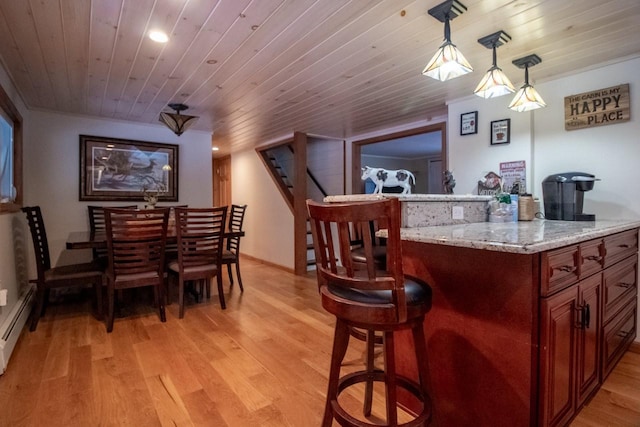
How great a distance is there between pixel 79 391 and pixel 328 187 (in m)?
4.15

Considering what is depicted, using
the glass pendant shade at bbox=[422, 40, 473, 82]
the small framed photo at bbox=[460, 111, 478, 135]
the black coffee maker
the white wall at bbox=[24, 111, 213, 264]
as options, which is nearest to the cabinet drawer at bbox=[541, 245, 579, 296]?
the glass pendant shade at bbox=[422, 40, 473, 82]

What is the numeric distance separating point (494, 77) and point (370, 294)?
5.10 feet

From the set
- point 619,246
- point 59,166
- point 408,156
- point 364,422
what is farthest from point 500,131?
point 59,166

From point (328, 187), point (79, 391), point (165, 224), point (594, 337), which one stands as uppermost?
point (328, 187)

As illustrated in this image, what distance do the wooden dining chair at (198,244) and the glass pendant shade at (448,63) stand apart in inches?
82.1

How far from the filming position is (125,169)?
4078mm

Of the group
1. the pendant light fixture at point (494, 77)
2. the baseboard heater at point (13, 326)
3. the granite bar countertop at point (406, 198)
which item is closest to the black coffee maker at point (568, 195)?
the granite bar countertop at point (406, 198)

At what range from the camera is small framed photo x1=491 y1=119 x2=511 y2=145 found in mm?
2820

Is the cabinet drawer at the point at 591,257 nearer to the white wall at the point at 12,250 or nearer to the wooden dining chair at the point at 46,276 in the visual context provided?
the wooden dining chair at the point at 46,276

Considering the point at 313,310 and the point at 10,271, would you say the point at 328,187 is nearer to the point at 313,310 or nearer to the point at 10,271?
the point at 313,310

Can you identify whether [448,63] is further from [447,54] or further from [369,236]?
[369,236]

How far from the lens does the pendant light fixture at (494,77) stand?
6.22 feet

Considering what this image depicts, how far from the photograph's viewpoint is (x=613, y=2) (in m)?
1.63

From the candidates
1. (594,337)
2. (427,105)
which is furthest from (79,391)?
(427,105)
